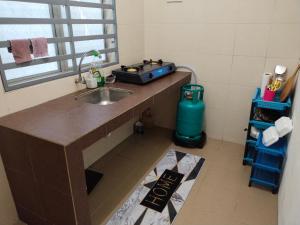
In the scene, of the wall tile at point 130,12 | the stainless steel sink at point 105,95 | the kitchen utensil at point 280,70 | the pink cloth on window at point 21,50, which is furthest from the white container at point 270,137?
the pink cloth on window at point 21,50

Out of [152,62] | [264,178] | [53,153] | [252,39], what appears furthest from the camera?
[152,62]

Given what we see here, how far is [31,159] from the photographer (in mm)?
1290

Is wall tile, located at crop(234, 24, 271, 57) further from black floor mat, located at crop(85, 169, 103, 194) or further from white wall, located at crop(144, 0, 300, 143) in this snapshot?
black floor mat, located at crop(85, 169, 103, 194)

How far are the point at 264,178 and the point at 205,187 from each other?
511 mm

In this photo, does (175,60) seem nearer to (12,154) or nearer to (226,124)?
(226,124)

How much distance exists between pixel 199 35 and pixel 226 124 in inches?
41.4

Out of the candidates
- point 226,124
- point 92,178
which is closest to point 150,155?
point 92,178

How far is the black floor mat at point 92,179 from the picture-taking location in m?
1.99

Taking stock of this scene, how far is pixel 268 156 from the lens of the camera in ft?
6.33

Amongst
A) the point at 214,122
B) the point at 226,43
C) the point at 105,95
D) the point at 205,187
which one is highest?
the point at 226,43

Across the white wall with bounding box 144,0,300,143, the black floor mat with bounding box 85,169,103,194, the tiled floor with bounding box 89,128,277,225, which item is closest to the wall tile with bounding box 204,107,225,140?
the white wall with bounding box 144,0,300,143

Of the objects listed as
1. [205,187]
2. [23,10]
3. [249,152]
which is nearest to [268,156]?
[249,152]

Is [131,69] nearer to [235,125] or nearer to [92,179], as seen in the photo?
[92,179]

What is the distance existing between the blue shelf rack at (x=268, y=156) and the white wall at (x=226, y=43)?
410 millimetres
